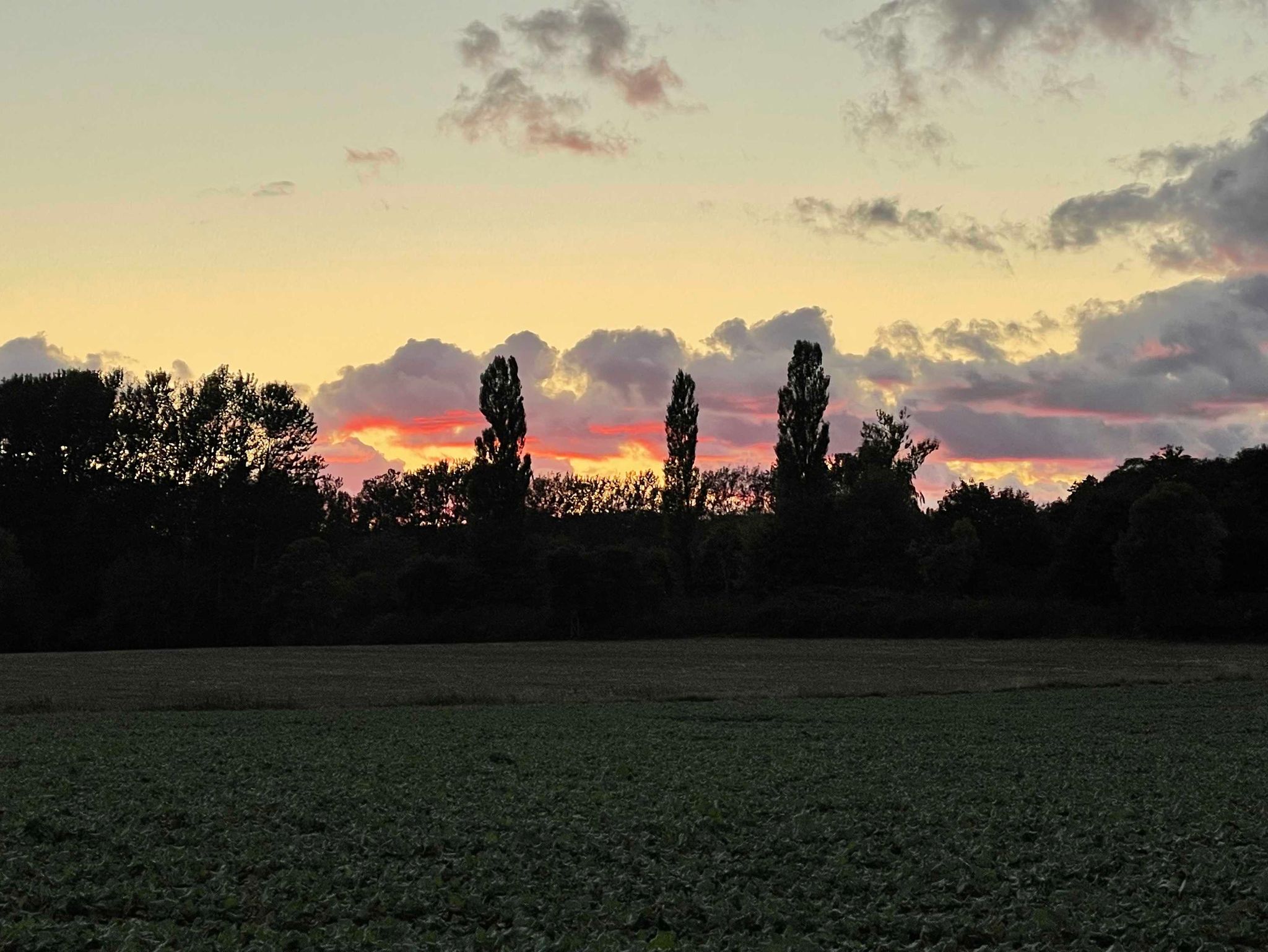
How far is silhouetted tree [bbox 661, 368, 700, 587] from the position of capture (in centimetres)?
9256

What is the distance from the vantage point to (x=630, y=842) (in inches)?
600

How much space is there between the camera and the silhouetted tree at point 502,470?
90375 mm

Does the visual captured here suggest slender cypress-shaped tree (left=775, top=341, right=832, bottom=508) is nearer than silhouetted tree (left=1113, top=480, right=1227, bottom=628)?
No

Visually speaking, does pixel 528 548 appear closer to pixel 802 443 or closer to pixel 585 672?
pixel 802 443

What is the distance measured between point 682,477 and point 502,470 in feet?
42.5

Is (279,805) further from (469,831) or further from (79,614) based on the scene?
(79,614)

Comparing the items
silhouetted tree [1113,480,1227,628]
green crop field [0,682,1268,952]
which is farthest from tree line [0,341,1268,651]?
green crop field [0,682,1268,952]

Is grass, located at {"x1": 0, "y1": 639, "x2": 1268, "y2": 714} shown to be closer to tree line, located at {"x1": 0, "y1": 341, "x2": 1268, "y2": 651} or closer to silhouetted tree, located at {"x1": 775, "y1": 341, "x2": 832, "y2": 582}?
tree line, located at {"x1": 0, "y1": 341, "x2": 1268, "y2": 651}

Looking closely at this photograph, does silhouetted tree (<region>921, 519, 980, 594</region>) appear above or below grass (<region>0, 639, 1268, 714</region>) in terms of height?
above

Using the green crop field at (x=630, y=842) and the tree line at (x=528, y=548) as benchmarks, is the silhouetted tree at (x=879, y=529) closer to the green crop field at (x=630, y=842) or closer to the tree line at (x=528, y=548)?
the tree line at (x=528, y=548)

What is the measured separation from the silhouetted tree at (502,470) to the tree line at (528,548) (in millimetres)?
145

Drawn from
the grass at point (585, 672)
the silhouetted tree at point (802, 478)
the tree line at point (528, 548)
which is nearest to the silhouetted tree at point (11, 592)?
the tree line at point (528, 548)

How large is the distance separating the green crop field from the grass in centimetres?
1314

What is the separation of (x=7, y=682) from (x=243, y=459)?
54.7 metres
